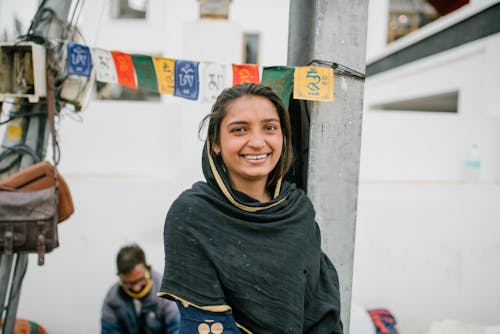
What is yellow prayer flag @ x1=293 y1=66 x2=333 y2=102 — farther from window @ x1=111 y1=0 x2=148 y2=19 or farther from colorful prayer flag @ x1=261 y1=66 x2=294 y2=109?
window @ x1=111 y1=0 x2=148 y2=19

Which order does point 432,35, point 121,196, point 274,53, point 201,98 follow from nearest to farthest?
point 201,98 → point 121,196 → point 432,35 → point 274,53

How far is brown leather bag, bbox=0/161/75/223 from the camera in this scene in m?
1.95

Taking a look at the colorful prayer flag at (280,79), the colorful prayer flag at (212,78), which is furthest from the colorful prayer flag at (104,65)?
the colorful prayer flag at (280,79)

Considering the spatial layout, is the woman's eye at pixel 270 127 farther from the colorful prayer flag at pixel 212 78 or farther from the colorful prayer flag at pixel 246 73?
the colorful prayer flag at pixel 212 78

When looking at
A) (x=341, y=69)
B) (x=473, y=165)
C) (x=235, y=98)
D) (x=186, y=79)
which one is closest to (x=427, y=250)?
(x=473, y=165)

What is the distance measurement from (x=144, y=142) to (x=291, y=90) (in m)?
2.52

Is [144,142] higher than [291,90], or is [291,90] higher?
[291,90]

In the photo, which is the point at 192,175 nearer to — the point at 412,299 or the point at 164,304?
the point at 164,304

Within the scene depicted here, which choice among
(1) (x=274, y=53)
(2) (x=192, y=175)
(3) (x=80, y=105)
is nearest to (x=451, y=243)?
(2) (x=192, y=175)

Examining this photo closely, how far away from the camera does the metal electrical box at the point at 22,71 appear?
1.92 metres

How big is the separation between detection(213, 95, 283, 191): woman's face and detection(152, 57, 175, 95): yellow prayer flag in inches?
32.4

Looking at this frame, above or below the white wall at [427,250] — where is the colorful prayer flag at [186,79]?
above

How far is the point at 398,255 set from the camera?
3.88m

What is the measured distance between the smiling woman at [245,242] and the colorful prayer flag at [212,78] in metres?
0.67
